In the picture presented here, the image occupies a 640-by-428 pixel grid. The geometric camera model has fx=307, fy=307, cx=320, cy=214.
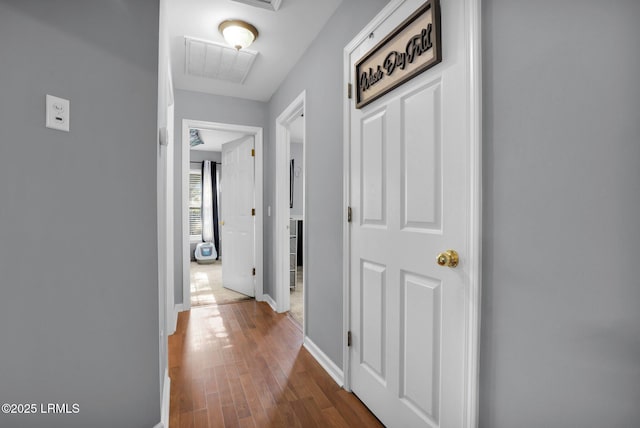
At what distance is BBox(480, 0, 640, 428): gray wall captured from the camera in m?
0.69

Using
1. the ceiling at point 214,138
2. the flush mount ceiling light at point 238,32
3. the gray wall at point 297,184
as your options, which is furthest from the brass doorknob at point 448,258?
the gray wall at point 297,184

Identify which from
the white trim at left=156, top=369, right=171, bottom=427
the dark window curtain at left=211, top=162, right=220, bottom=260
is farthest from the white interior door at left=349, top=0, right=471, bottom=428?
the dark window curtain at left=211, top=162, right=220, bottom=260

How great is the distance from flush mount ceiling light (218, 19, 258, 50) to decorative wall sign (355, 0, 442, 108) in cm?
99

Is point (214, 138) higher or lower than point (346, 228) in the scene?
higher

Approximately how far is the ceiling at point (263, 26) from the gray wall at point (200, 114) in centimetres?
36

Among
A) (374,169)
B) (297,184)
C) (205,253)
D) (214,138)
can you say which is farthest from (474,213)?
(205,253)

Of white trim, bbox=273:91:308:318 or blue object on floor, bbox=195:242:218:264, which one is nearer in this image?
white trim, bbox=273:91:308:318

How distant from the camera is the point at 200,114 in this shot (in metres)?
3.43

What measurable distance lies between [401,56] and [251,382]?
2.02m

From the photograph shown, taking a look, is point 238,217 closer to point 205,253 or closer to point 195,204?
point 205,253

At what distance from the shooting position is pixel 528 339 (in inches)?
35.2

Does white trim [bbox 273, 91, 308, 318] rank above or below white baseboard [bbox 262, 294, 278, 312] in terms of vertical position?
above

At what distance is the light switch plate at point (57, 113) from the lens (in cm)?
102

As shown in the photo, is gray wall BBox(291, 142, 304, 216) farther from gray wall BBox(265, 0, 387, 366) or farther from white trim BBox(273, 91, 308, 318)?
gray wall BBox(265, 0, 387, 366)
